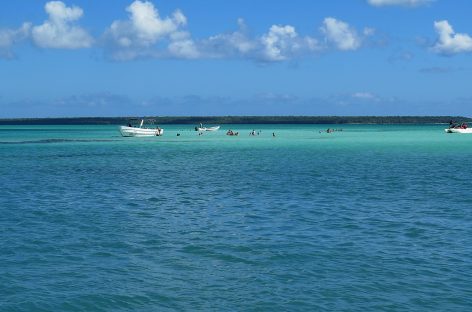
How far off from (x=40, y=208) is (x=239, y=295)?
12949 mm

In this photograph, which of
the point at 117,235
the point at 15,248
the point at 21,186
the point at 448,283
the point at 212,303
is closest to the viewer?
the point at 212,303

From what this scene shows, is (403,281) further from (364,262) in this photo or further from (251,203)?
(251,203)

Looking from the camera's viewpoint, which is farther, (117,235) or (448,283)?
(117,235)

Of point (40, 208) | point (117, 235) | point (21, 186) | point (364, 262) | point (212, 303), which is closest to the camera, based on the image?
point (212, 303)

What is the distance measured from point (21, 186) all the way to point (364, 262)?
2139 cm

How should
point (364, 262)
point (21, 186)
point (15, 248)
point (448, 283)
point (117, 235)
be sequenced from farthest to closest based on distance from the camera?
point (21, 186), point (117, 235), point (15, 248), point (364, 262), point (448, 283)

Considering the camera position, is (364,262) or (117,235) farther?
(117,235)

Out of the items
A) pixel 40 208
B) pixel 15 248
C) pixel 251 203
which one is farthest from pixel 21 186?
pixel 15 248

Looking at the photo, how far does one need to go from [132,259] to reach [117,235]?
9.40 ft

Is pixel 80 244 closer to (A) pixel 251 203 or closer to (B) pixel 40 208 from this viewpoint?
(B) pixel 40 208

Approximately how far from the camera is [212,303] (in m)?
11.5

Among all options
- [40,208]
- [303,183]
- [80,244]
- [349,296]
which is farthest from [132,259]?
[303,183]

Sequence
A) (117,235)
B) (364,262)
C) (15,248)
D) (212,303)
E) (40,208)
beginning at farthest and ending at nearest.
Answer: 1. (40,208)
2. (117,235)
3. (15,248)
4. (364,262)
5. (212,303)

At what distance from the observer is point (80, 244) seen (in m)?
16.2
